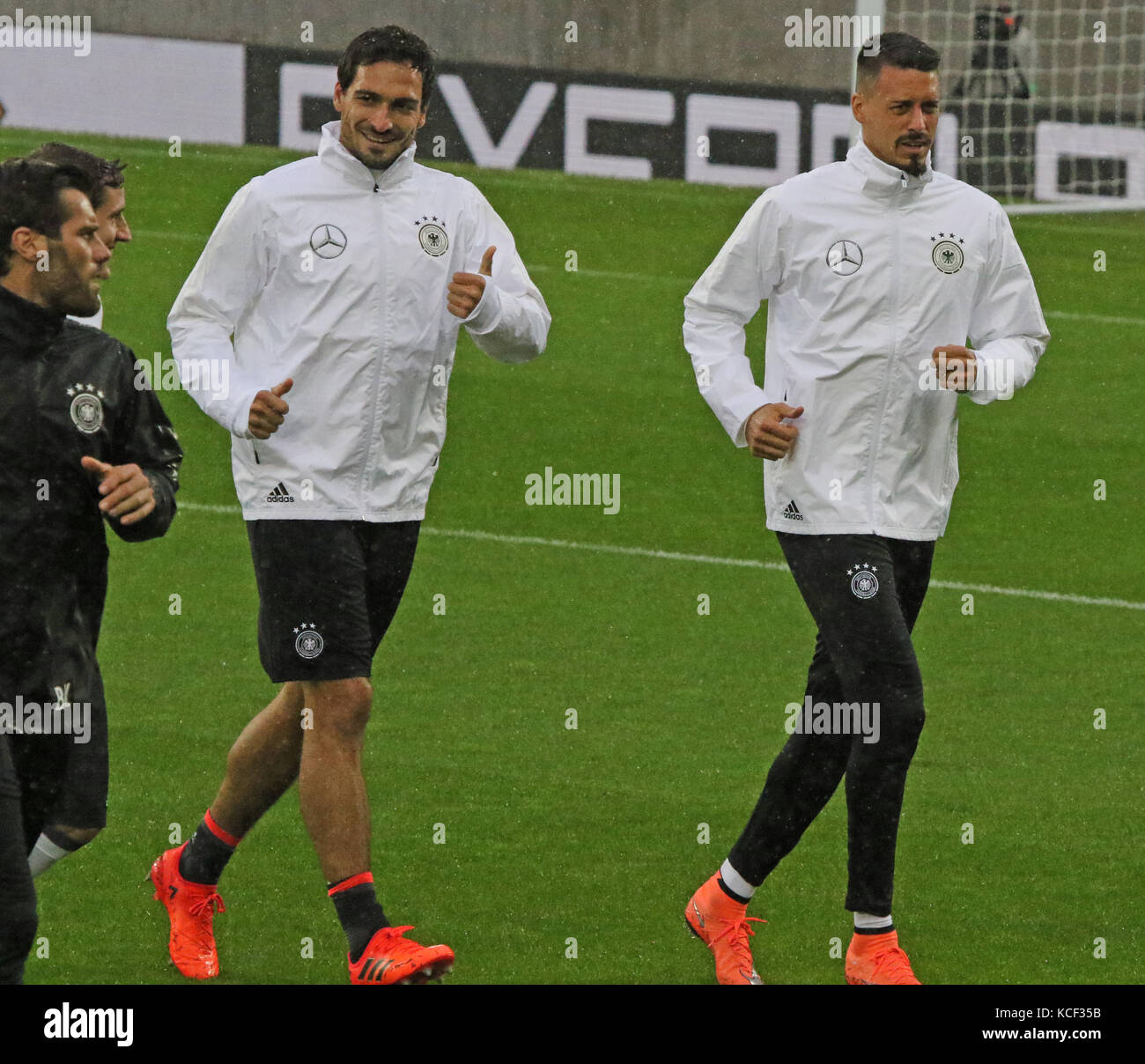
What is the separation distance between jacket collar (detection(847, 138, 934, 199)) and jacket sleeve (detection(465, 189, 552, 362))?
2.91 ft

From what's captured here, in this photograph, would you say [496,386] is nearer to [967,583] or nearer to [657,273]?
[657,273]

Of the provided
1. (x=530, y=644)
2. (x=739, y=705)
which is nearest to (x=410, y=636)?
(x=530, y=644)

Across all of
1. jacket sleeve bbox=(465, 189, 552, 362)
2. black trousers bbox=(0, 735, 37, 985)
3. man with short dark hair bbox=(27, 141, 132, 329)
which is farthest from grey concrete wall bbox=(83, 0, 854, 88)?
black trousers bbox=(0, 735, 37, 985)

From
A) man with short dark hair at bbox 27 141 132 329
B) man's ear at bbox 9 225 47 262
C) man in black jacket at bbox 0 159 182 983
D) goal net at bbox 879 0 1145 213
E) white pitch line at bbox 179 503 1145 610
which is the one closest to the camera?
man in black jacket at bbox 0 159 182 983

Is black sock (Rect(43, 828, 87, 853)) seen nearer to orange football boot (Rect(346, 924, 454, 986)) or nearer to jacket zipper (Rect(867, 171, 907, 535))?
orange football boot (Rect(346, 924, 454, 986))

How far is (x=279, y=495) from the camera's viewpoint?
5531 mm

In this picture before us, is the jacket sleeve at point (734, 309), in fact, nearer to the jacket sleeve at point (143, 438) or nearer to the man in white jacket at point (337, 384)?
the man in white jacket at point (337, 384)

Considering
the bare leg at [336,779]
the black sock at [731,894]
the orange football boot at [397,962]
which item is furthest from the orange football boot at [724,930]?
the bare leg at [336,779]

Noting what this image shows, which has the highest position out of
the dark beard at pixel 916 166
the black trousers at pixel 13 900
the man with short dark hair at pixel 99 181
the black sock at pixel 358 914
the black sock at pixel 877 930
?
the dark beard at pixel 916 166

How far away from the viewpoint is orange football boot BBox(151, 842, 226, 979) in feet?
18.9

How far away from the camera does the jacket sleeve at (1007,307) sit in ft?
18.6

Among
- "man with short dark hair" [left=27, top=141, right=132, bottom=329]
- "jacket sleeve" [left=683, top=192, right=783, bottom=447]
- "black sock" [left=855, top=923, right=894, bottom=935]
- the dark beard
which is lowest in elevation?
"black sock" [left=855, top=923, right=894, bottom=935]

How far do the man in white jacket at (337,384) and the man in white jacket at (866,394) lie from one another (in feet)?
2.25

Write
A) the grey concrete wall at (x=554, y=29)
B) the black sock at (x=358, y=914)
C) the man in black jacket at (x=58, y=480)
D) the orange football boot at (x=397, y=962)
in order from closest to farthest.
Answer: the man in black jacket at (x=58, y=480) → the orange football boot at (x=397, y=962) → the black sock at (x=358, y=914) → the grey concrete wall at (x=554, y=29)
